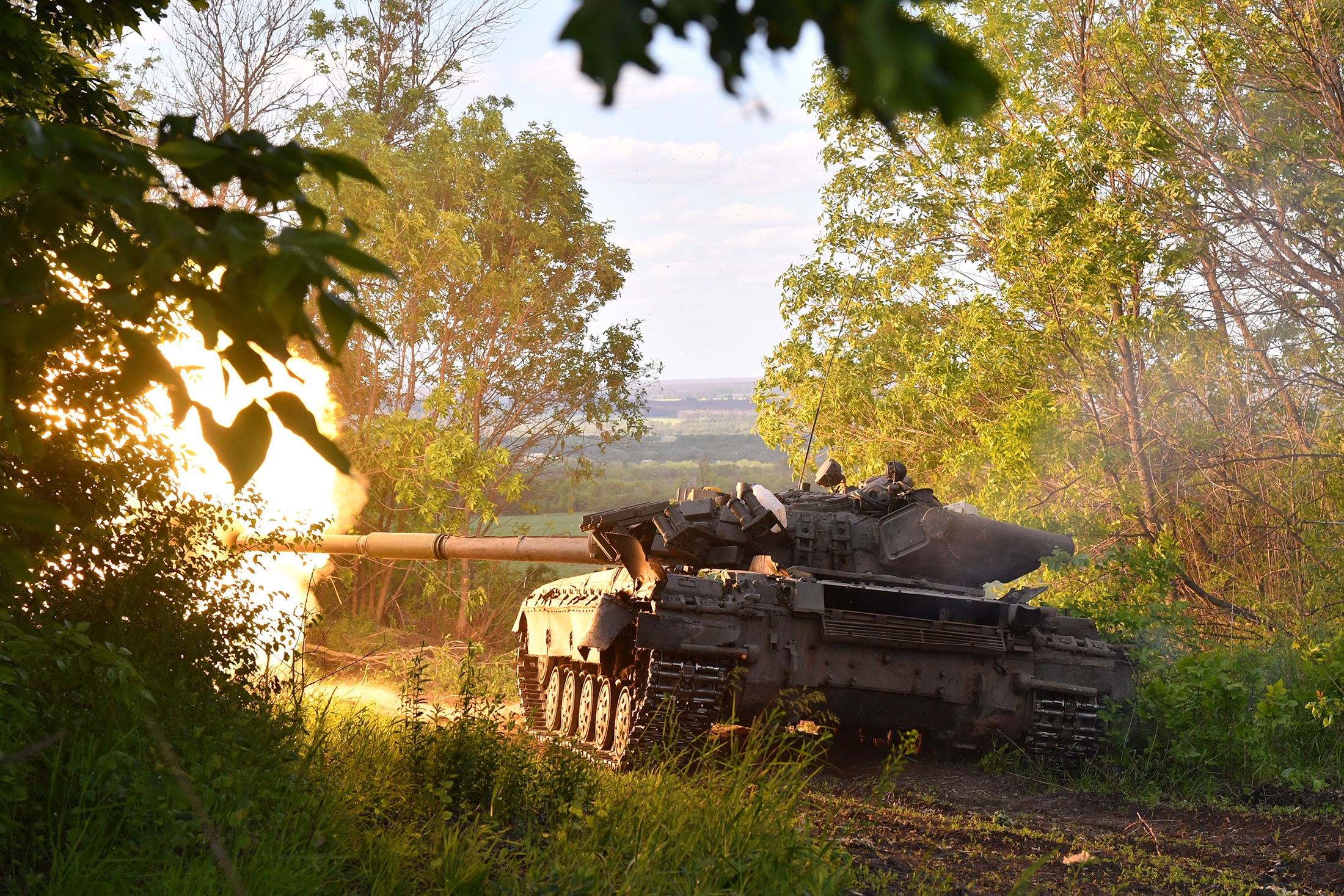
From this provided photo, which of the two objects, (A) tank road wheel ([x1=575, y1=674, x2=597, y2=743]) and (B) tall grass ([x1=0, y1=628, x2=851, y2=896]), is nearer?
(B) tall grass ([x1=0, y1=628, x2=851, y2=896])

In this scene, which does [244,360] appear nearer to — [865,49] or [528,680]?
[865,49]

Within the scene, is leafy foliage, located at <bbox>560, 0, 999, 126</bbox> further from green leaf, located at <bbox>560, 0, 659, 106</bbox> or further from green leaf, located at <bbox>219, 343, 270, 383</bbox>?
green leaf, located at <bbox>219, 343, 270, 383</bbox>

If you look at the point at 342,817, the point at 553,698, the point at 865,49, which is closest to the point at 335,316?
the point at 865,49

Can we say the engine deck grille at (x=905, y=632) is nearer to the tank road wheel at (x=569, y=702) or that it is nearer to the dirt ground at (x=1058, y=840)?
the dirt ground at (x=1058, y=840)

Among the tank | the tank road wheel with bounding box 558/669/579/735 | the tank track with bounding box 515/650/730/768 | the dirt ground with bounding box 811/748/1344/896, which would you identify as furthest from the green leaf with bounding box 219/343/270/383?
the tank road wheel with bounding box 558/669/579/735

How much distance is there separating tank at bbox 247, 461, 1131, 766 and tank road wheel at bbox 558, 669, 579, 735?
10cm

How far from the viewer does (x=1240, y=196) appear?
1464 cm

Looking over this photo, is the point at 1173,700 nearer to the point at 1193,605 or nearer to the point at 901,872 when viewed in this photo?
Answer: the point at 901,872

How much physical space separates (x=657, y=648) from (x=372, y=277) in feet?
43.4

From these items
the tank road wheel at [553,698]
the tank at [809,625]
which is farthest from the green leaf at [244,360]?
the tank road wheel at [553,698]

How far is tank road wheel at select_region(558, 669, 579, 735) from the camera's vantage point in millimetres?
10789

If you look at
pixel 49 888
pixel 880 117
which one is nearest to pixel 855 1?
pixel 880 117

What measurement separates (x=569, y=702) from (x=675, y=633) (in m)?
3.09

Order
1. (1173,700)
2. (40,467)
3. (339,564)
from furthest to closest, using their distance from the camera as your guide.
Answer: (339,564)
(1173,700)
(40,467)
